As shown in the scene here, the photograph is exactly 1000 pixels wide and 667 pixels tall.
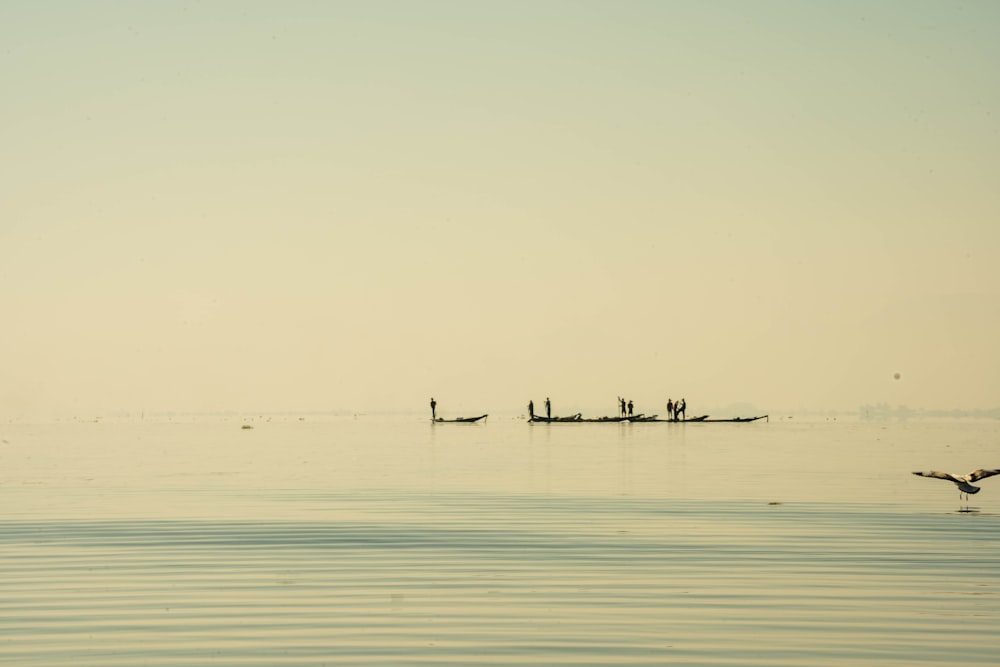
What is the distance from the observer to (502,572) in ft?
73.7

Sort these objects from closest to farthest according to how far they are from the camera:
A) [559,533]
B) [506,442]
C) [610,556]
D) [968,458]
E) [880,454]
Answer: [610,556]
[559,533]
[968,458]
[880,454]
[506,442]

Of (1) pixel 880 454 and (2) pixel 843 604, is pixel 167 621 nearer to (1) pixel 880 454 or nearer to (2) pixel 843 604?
(2) pixel 843 604

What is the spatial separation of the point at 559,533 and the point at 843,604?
414 inches

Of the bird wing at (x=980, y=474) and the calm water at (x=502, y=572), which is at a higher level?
the bird wing at (x=980, y=474)

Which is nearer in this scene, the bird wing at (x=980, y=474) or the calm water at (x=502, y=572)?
the calm water at (x=502, y=572)

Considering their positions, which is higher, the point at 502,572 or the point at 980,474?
the point at 980,474

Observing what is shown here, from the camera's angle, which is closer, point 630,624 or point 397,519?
point 630,624

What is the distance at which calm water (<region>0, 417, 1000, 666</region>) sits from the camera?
16016mm

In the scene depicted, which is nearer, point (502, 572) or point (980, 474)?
point (502, 572)

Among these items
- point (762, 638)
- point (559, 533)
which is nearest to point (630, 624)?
point (762, 638)

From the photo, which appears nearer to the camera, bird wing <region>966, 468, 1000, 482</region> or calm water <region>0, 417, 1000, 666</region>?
calm water <region>0, 417, 1000, 666</region>

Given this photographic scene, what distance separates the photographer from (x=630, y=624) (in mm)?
17328

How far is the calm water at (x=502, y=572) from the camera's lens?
16.0 m

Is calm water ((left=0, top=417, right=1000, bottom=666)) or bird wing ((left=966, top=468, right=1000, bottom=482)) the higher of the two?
bird wing ((left=966, top=468, right=1000, bottom=482))
